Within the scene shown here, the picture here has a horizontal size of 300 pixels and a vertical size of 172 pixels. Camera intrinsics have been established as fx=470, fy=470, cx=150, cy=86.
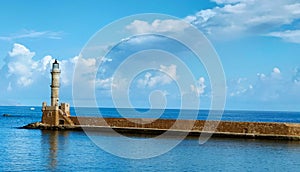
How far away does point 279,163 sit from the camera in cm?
2777

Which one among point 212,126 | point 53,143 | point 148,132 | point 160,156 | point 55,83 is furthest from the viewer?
point 55,83

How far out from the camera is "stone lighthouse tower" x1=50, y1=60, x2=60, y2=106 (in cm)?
5091

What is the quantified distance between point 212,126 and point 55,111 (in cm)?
1783

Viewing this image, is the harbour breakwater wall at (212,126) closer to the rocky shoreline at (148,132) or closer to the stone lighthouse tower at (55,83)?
the rocky shoreline at (148,132)

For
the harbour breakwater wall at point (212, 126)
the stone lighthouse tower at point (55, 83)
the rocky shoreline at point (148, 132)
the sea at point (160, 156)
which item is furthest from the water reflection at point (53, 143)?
the harbour breakwater wall at point (212, 126)

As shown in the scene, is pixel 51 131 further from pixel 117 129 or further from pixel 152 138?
pixel 152 138

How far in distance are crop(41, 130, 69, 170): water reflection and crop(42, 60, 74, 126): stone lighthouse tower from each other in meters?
2.10

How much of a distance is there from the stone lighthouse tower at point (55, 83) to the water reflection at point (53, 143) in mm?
3772

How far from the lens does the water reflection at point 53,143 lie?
27.5m

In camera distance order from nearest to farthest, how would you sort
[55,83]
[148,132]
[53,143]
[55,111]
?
[53,143] < [148,132] < [55,111] < [55,83]

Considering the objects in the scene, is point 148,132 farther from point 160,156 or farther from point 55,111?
point 160,156

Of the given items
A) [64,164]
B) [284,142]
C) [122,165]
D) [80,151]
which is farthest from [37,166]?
[284,142]

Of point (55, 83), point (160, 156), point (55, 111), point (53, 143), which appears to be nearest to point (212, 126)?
point (160, 156)

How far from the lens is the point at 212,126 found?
41.8m
